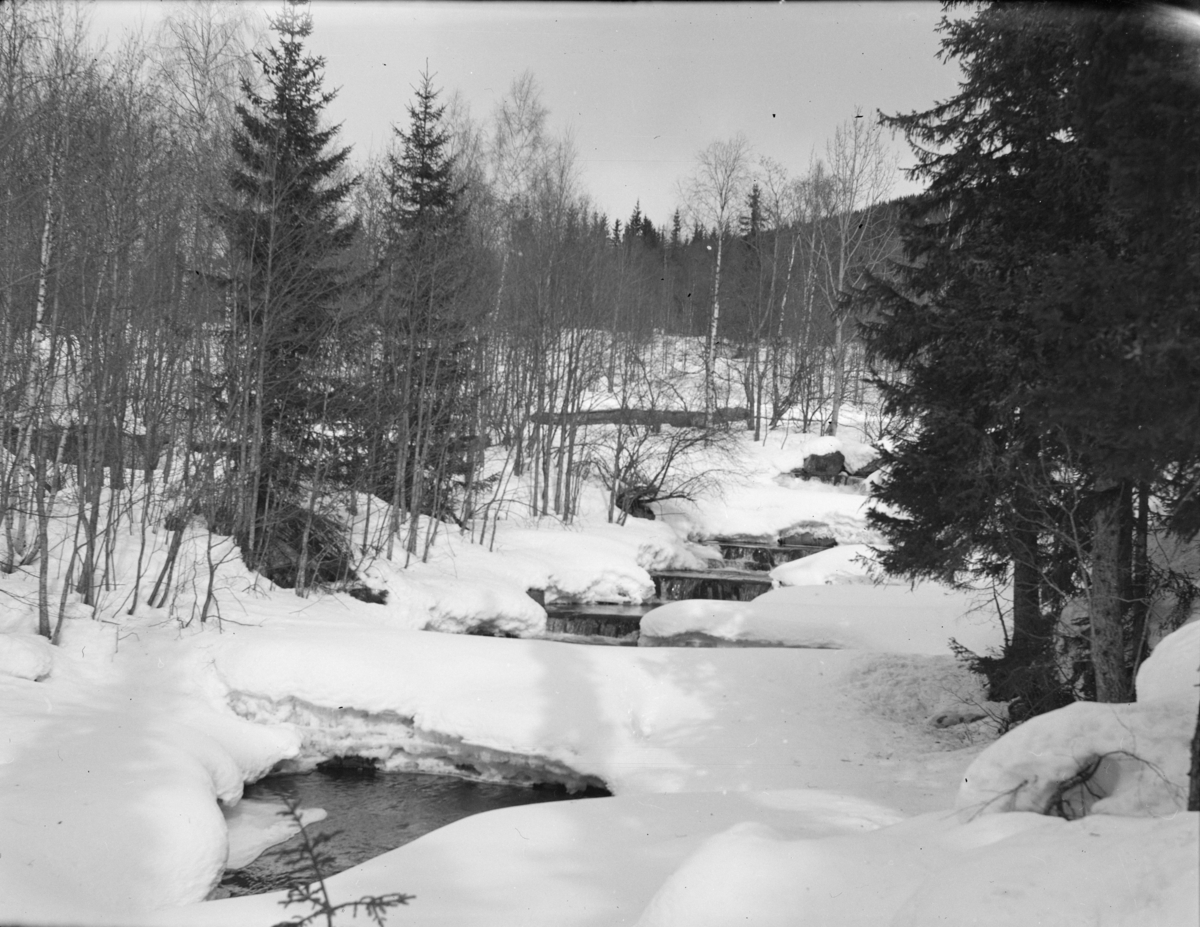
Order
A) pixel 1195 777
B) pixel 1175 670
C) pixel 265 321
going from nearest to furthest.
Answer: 1. pixel 1195 777
2. pixel 1175 670
3. pixel 265 321

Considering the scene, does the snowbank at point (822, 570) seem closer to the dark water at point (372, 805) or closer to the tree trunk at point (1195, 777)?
the dark water at point (372, 805)

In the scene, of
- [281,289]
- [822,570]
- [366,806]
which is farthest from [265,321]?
[822,570]

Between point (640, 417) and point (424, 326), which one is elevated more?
point (424, 326)

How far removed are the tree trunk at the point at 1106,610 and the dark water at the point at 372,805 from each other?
560cm

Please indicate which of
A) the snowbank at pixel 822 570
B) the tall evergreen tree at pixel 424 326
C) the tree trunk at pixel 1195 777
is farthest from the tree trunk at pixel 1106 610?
the tall evergreen tree at pixel 424 326

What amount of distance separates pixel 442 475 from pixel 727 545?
1017 centimetres

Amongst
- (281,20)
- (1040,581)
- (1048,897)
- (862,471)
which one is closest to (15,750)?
(1048,897)

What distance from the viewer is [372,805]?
8.84 metres

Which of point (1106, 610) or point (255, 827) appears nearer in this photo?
point (1106, 610)

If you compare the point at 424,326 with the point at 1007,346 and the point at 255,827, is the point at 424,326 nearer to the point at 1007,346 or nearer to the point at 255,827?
the point at 255,827

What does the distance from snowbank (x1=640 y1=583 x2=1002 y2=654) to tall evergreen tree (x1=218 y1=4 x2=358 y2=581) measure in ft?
22.7

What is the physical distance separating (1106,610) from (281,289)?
12199mm

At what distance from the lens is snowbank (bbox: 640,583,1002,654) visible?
12.7 metres

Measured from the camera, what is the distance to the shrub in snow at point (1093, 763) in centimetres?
428
